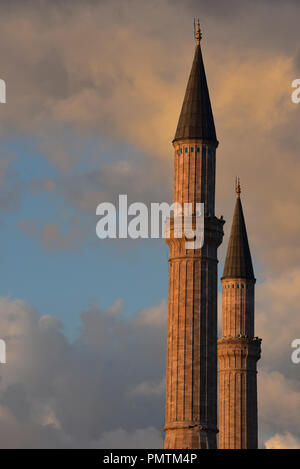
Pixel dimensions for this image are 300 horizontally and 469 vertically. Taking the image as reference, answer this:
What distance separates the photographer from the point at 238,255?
11438 centimetres

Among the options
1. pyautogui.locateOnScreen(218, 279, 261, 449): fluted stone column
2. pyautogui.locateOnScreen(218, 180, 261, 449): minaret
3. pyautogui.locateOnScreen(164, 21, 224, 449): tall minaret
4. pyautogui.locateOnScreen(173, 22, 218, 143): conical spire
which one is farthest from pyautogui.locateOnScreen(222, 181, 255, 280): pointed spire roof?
pyautogui.locateOnScreen(173, 22, 218, 143): conical spire

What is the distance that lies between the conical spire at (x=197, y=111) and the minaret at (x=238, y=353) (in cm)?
2752

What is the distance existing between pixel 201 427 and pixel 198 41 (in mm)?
29177

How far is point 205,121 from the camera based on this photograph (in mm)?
88062

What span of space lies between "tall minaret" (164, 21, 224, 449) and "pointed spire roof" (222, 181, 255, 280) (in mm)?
26565

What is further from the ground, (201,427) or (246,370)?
(246,370)

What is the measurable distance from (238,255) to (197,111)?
93.9 ft

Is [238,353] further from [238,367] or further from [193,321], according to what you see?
[193,321]

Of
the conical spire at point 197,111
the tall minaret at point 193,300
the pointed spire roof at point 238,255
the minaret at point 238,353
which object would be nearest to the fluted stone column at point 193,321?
the tall minaret at point 193,300
